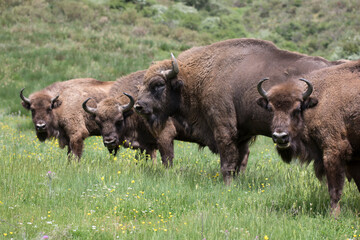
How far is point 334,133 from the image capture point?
523cm

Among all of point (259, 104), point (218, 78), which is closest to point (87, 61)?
point (218, 78)

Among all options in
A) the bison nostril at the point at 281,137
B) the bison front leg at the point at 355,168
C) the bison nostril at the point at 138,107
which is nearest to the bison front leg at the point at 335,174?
the bison front leg at the point at 355,168

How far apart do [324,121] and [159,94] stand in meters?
3.51

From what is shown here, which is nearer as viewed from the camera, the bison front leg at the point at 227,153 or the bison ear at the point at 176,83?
the bison front leg at the point at 227,153

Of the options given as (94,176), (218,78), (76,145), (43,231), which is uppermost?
(218,78)

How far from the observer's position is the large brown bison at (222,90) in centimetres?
680

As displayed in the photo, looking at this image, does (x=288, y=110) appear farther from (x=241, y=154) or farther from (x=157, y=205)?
(x=241, y=154)

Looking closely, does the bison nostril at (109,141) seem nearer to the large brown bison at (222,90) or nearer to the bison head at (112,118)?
the bison head at (112,118)

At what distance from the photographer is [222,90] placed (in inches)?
285

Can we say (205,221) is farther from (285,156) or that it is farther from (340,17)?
(340,17)

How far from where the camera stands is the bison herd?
533 centimetres

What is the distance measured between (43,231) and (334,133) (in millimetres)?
3494

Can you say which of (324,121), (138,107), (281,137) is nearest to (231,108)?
(281,137)

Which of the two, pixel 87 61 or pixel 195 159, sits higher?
pixel 195 159
